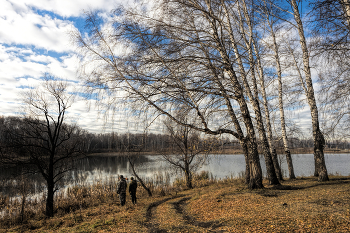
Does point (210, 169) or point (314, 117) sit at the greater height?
point (314, 117)

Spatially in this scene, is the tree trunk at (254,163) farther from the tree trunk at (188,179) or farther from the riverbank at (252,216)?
the tree trunk at (188,179)

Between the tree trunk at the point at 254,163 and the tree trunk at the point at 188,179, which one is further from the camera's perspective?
the tree trunk at the point at 188,179

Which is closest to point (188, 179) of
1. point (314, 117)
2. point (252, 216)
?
point (314, 117)

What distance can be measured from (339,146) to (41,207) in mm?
16464

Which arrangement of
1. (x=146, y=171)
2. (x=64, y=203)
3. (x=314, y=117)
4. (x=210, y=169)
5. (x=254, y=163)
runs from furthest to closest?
1. (x=210, y=169)
2. (x=146, y=171)
3. (x=64, y=203)
4. (x=314, y=117)
5. (x=254, y=163)

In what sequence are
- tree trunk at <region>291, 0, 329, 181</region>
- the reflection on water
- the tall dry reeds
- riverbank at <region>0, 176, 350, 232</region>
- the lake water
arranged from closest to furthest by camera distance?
riverbank at <region>0, 176, 350, 232</region>
tree trunk at <region>291, 0, 329, 181</region>
the tall dry reeds
the reflection on water
the lake water

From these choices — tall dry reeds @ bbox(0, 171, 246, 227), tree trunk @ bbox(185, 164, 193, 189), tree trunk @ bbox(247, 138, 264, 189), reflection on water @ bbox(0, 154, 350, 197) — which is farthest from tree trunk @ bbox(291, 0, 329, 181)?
tree trunk @ bbox(185, 164, 193, 189)

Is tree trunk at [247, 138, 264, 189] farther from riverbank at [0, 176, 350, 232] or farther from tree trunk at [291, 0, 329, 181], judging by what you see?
tree trunk at [291, 0, 329, 181]

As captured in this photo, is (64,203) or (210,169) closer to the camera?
(64,203)

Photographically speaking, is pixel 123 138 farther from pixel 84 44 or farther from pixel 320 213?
pixel 320 213

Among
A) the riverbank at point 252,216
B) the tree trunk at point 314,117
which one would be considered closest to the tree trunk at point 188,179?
the riverbank at point 252,216

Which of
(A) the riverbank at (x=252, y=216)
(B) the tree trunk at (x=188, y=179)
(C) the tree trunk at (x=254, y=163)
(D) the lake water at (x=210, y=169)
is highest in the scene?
(C) the tree trunk at (x=254, y=163)

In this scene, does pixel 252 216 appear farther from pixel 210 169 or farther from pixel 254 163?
pixel 210 169

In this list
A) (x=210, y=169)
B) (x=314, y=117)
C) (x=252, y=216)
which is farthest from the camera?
(x=210, y=169)
